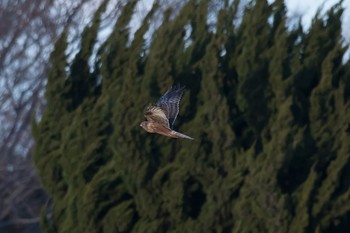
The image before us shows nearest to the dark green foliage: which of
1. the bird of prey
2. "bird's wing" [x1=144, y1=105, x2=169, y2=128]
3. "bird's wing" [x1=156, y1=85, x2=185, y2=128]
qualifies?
"bird's wing" [x1=156, y1=85, x2=185, y2=128]

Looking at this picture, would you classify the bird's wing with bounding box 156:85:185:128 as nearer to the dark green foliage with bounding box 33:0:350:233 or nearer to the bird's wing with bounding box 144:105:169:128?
the bird's wing with bounding box 144:105:169:128

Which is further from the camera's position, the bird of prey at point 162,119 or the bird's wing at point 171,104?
the bird's wing at point 171,104

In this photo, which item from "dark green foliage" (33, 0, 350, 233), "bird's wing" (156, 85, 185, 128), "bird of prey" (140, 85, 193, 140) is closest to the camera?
"bird of prey" (140, 85, 193, 140)

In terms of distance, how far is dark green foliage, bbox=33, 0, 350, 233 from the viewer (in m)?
10.2

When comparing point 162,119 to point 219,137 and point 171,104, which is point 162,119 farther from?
point 219,137

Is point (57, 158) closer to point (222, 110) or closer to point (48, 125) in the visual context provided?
point (48, 125)

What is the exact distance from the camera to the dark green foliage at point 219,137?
10.2 m

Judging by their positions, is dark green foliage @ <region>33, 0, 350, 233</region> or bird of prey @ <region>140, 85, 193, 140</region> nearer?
bird of prey @ <region>140, 85, 193, 140</region>

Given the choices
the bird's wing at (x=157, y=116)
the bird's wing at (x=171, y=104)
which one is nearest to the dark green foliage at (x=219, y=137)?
the bird's wing at (x=171, y=104)

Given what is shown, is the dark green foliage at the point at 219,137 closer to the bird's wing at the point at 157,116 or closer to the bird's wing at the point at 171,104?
the bird's wing at the point at 171,104

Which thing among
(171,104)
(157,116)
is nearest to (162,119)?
(157,116)

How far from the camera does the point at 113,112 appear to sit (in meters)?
10.7

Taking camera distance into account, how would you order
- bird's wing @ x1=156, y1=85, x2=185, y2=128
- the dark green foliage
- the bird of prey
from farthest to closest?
the dark green foliage < bird's wing @ x1=156, y1=85, x2=185, y2=128 < the bird of prey

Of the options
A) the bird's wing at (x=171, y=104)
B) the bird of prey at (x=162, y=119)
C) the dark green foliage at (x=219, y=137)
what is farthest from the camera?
the dark green foliage at (x=219, y=137)
